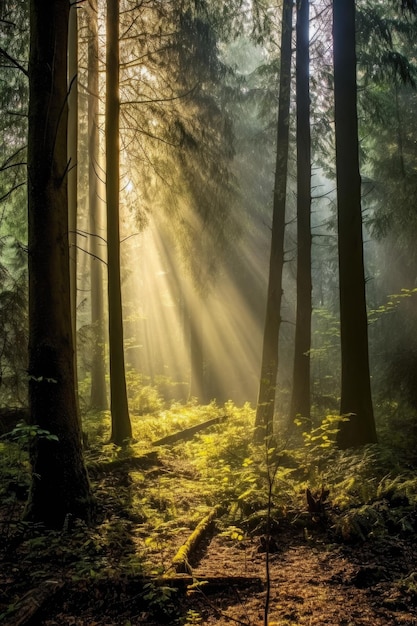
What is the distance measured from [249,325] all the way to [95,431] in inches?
488

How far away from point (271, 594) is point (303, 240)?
9.17m

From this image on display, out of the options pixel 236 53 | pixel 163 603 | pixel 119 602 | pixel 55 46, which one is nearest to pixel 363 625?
pixel 163 603

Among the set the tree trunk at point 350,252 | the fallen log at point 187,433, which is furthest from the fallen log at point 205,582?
the fallen log at point 187,433

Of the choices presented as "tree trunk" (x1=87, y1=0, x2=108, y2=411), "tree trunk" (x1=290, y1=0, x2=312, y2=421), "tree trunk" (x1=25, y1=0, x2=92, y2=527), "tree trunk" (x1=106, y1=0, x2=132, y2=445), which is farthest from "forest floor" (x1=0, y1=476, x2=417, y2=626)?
"tree trunk" (x1=87, y1=0, x2=108, y2=411)

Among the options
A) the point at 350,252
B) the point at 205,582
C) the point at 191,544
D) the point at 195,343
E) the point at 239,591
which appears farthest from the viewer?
the point at 195,343

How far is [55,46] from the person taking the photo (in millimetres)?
5078

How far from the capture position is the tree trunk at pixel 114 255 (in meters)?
8.98

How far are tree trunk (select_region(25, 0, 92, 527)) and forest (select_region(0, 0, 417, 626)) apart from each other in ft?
0.08

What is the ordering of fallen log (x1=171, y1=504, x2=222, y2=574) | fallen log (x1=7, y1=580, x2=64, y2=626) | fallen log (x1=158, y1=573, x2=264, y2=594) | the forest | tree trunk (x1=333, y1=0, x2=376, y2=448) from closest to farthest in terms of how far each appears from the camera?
fallen log (x1=7, y1=580, x2=64, y2=626) → fallen log (x1=158, y1=573, x2=264, y2=594) → the forest → fallen log (x1=171, y1=504, x2=222, y2=574) → tree trunk (x1=333, y1=0, x2=376, y2=448)

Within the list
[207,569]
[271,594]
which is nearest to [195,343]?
[207,569]

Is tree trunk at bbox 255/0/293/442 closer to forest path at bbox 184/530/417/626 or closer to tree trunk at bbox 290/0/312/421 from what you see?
tree trunk at bbox 290/0/312/421

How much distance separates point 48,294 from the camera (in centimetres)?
504

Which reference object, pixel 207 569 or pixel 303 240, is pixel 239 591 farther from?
pixel 303 240

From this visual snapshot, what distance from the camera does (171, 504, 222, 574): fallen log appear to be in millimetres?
4102
